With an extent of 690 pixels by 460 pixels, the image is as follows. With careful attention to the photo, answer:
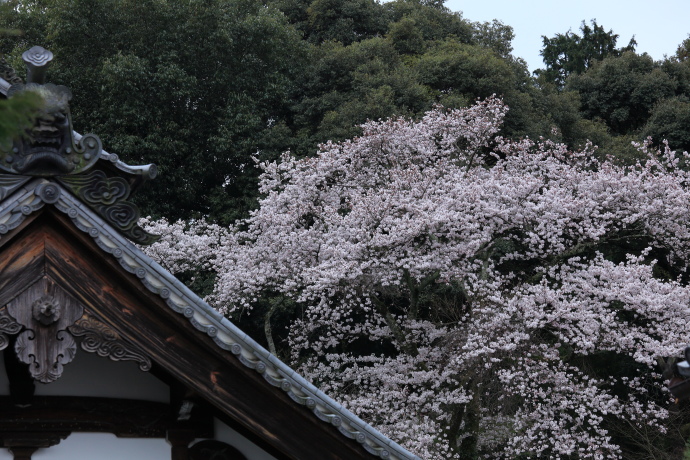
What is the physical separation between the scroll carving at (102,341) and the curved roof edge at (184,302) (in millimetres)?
249

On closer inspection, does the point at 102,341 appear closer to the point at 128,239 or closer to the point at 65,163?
the point at 128,239

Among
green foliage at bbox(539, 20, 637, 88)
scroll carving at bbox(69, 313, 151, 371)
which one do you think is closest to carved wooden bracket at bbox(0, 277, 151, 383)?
scroll carving at bbox(69, 313, 151, 371)

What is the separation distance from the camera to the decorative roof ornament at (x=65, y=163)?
3.28 meters

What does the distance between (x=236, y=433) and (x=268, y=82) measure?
17.8 m

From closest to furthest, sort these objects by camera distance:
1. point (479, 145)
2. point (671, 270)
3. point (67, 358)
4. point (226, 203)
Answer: point (67, 358) → point (479, 145) → point (671, 270) → point (226, 203)

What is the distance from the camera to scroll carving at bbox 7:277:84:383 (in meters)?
3.21

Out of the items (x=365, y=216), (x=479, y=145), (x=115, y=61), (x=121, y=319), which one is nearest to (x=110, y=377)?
(x=121, y=319)

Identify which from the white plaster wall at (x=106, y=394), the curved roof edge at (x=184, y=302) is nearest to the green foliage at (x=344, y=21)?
the white plaster wall at (x=106, y=394)

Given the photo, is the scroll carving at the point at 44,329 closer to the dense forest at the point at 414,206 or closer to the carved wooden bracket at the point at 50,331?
the carved wooden bracket at the point at 50,331

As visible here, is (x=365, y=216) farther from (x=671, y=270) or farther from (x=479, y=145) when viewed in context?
(x=671, y=270)

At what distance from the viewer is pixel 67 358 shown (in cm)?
325

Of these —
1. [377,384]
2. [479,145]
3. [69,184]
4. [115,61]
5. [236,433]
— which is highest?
[115,61]

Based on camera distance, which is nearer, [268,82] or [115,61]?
[115,61]

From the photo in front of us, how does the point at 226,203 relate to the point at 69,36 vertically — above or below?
below
